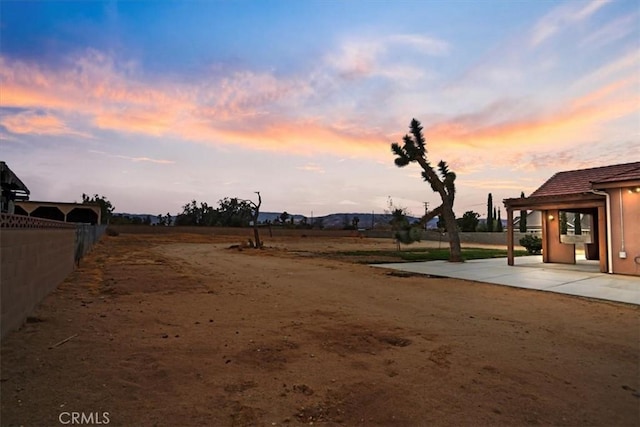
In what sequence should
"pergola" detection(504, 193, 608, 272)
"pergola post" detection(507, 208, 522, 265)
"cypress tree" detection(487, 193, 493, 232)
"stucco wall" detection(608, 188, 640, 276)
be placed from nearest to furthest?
1. "stucco wall" detection(608, 188, 640, 276)
2. "pergola" detection(504, 193, 608, 272)
3. "pergola post" detection(507, 208, 522, 265)
4. "cypress tree" detection(487, 193, 493, 232)

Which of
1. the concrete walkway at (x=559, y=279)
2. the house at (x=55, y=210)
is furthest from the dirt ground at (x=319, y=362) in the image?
the house at (x=55, y=210)

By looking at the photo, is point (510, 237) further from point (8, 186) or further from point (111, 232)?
point (111, 232)

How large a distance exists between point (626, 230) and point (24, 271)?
1376 cm

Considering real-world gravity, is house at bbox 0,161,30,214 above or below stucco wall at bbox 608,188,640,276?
above

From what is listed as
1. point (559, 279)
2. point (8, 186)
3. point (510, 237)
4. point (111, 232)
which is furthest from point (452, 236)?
point (111, 232)

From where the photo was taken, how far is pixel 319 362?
3.54 meters

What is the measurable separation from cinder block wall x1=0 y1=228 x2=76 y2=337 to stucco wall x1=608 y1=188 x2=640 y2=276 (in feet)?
44.6

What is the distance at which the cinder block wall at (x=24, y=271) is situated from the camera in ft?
12.5

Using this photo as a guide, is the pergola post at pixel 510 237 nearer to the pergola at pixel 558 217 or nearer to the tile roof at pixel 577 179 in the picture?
the pergola at pixel 558 217

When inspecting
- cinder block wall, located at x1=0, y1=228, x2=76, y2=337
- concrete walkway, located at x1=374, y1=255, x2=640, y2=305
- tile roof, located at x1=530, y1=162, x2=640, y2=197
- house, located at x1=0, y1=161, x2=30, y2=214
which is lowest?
concrete walkway, located at x1=374, y1=255, x2=640, y2=305

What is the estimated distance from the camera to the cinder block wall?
3818 mm

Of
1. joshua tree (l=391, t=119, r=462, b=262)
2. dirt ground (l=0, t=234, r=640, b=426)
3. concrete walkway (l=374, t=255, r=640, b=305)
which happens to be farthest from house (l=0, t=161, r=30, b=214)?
joshua tree (l=391, t=119, r=462, b=262)

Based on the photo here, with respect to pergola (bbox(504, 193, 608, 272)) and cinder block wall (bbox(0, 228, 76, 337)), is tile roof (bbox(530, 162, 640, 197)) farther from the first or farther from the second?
cinder block wall (bbox(0, 228, 76, 337))

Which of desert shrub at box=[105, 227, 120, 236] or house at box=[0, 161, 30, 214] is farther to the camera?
desert shrub at box=[105, 227, 120, 236]
